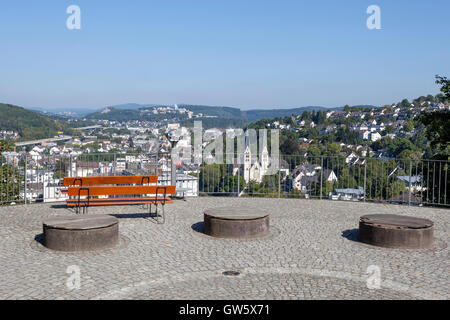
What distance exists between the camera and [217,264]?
7.25 metres

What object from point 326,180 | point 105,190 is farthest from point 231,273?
point 326,180

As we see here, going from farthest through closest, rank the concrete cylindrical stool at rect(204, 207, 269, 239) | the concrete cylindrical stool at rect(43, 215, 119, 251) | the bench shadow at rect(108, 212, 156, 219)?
the bench shadow at rect(108, 212, 156, 219)
the concrete cylindrical stool at rect(204, 207, 269, 239)
the concrete cylindrical stool at rect(43, 215, 119, 251)

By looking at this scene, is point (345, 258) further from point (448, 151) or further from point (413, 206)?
point (448, 151)

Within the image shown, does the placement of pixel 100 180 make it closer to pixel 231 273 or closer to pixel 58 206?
pixel 58 206

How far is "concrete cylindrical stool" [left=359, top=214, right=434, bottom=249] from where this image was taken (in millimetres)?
8406

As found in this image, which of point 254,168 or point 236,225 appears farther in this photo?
point 254,168

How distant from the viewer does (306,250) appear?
8.24 meters

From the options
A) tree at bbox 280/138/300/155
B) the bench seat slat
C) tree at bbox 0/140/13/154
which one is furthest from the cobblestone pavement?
tree at bbox 280/138/300/155

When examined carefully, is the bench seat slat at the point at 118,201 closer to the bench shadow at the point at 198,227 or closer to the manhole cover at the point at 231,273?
the bench shadow at the point at 198,227

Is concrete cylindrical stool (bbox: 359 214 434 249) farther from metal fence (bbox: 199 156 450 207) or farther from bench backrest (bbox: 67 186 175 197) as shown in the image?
metal fence (bbox: 199 156 450 207)

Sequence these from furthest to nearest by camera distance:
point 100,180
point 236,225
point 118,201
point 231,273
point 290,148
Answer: point 290,148
point 100,180
point 118,201
point 236,225
point 231,273

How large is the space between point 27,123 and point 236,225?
6074 cm

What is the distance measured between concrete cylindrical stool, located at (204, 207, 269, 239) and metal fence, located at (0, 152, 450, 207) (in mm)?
4419
